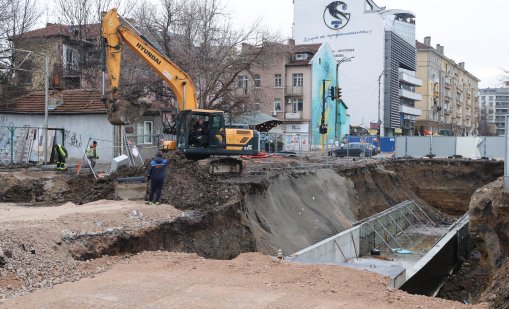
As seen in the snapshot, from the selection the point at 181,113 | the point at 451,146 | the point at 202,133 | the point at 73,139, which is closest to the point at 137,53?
the point at 181,113

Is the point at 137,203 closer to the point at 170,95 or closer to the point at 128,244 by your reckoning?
the point at 128,244

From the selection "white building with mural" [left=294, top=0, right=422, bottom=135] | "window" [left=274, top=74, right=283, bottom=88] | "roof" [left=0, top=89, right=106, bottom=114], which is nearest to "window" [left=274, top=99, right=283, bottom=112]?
"window" [left=274, top=74, right=283, bottom=88]

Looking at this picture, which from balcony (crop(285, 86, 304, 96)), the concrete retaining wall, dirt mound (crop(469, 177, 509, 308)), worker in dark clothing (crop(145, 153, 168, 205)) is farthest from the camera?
balcony (crop(285, 86, 304, 96))

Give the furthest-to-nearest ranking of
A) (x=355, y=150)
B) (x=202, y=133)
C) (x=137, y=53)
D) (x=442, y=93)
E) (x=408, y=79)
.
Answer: (x=442, y=93) < (x=408, y=79) < (x=355, y=150) < (x=137, y=53) < (x=202, y=133)

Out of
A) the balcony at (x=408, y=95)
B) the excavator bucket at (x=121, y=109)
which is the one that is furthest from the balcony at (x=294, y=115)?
the excavator bucket at (x=121, y=109)

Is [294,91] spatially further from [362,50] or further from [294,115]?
[362,50]

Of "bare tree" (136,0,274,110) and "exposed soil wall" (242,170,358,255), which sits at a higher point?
"bare tree" (136,0,274,110)

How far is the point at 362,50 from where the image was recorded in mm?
68750

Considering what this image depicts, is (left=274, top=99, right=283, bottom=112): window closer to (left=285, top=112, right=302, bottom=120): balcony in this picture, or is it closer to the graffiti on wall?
(left=285, top=112, right=302, bottom=120): balcony

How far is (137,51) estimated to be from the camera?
20.0 metres

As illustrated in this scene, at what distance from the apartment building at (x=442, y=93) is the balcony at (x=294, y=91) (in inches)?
1301

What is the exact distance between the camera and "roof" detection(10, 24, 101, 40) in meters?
41.9

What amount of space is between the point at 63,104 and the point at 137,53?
39.9 feet

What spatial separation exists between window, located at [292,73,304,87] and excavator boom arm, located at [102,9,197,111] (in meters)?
38.1
